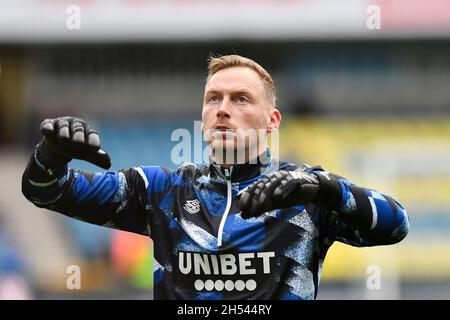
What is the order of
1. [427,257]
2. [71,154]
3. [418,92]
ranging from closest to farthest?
[71,154] < [427,257] < [418,92]

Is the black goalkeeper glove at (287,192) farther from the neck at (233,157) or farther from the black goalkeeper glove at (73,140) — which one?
the black goalkeeper glove at (73,140)

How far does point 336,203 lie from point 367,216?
5.4 inches

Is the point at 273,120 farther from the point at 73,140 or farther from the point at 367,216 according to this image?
the point at 73,140

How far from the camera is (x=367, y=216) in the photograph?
3707 mm

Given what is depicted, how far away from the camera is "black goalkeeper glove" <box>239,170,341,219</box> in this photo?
11.5ft

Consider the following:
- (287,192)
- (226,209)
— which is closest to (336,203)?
(287,192)

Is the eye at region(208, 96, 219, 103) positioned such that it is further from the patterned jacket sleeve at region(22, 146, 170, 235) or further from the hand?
the hand

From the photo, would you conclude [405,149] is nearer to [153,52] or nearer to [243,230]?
[153,52]

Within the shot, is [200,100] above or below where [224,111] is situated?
below

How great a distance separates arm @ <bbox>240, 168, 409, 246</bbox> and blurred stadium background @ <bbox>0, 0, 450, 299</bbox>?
1196cm

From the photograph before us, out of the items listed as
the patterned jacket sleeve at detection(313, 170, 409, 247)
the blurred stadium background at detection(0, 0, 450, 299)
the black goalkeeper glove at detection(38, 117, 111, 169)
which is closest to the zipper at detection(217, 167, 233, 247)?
the patterned jacket sleeve at detection(313, 170, 409, 247)

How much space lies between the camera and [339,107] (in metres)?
18.7
